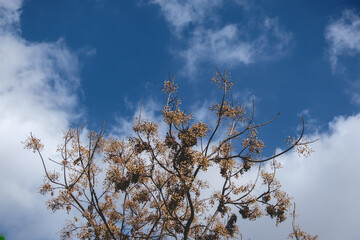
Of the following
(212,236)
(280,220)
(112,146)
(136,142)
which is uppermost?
(112,146)

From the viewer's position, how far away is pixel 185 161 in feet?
35.8

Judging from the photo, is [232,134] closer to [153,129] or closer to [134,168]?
[153,129]

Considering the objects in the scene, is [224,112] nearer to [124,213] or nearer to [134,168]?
[134,168]

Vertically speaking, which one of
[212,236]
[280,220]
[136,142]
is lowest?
[212,236]

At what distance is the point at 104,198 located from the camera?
15.4 metres

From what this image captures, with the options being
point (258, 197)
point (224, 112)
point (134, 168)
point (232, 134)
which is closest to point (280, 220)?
point (258, 197)

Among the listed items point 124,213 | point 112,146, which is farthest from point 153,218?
point 112,146

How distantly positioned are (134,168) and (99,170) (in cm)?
435

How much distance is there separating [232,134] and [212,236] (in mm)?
5205

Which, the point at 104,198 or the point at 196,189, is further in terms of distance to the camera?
the point at 104,198

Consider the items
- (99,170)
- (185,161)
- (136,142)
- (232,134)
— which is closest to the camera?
(185,161)

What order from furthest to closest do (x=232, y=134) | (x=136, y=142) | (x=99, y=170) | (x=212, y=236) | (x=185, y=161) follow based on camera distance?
(x=99, y=170) → (x=212, y=236) → (x=232, y=134) → (x=136, y=142) → (x=185, y=161)

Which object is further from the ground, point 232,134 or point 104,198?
point 232,134

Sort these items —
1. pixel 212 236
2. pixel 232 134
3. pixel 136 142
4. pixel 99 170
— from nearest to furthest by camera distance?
1. pixel 136 142
2. pixel 232 134
3. pixel 212 236
4. pixel 99 170
